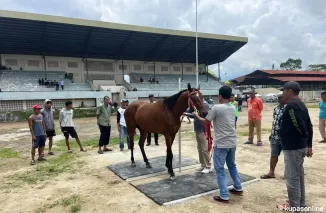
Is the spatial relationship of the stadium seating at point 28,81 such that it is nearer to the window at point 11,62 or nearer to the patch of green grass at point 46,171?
the window at point 11,62

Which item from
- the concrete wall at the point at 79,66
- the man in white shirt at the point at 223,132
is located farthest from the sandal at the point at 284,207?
the concrete wall at the point at 79,66

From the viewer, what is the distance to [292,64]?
77.2 m

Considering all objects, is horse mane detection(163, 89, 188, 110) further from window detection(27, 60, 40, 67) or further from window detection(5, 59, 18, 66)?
window detection(5, 59, 18, 66)

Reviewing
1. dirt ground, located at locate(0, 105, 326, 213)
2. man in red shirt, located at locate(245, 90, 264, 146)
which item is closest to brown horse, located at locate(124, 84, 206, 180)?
dirt ground, located at locate(0, 105, 326, 213)

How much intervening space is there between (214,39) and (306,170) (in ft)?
108

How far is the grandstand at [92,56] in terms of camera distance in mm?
25797

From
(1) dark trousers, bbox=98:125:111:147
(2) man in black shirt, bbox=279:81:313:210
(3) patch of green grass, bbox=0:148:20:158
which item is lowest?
(3) patch of green grass, bbox=0:148:20:158

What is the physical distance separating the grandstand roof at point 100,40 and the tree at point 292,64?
47.4m

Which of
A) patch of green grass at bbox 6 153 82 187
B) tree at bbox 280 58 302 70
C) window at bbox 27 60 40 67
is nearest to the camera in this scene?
patch of green grass at bbox 6 153 82 187

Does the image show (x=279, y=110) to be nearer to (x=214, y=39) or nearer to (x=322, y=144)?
(x=322, y=144)

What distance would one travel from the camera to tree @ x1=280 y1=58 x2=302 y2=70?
7581cm

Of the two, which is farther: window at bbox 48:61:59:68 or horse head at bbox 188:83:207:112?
window at bbox 48:61:59:68

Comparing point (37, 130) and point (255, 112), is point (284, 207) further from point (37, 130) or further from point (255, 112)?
point (37, 130)

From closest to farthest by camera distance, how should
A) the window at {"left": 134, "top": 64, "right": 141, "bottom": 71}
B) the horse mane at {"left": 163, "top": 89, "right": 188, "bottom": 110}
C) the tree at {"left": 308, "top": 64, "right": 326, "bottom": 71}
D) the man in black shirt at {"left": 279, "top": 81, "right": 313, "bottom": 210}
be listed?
the man in black shirt at {"left": 279, "top": 81, "right": 313, "bottom": 210}, the horse mane at {"left": 163, "top": 89, "right": 188, "bottom": 110}, the window at {"left": 134, "top": 64, "right": 141, "bottom": 71}, the tree at {"left": 308, "top": 64, "right": 326, "bottom": 71}
